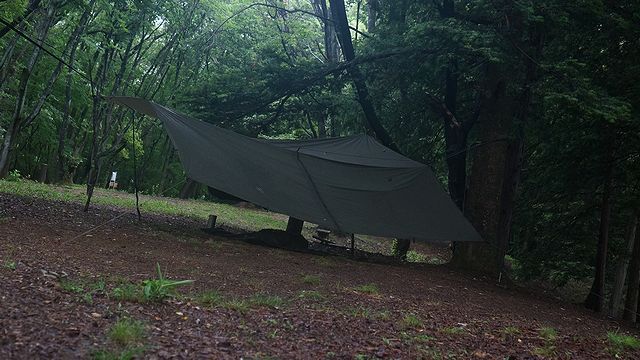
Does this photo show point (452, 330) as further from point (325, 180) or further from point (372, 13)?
point (372, 13)

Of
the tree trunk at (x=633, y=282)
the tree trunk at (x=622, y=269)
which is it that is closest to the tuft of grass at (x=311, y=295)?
the tree trunk at (x=622, y=269)

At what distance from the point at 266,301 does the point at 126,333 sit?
1.57 metres

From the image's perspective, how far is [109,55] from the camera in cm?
1227

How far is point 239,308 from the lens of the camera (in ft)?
12.6

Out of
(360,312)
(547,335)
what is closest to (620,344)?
(547,335)

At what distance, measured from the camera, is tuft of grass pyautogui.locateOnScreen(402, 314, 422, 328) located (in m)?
4.09

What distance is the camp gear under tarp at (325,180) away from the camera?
23.1 ft

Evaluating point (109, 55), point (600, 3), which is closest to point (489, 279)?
point (600, 3)

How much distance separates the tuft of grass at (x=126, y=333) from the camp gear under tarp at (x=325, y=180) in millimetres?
3870

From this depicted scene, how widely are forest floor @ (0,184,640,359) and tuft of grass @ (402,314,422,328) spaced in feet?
0.05

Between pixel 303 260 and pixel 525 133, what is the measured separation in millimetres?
3947

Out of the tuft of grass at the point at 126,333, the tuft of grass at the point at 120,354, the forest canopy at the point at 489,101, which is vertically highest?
the forest canopy at the point at 489,101

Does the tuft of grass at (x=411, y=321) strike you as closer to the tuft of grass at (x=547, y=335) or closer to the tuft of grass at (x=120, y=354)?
the tuft of grass at (x=547, y=335)

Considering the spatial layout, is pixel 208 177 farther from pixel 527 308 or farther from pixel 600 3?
pixel 600 3
